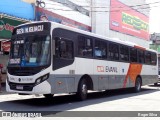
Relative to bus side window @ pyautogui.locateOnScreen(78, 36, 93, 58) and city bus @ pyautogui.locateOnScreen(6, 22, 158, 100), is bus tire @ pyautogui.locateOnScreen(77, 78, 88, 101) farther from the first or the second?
bus side window @ pyautogui.locateOnScreen(78, 36, 93, 58)

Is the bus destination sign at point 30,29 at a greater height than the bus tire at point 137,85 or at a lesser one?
greater

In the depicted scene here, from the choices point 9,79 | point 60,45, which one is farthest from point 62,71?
point 9,79

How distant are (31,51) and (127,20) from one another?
124 ft

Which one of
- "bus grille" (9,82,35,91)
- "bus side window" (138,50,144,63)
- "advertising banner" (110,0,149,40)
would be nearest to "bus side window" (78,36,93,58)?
"bus grille" (9,82,35,91)

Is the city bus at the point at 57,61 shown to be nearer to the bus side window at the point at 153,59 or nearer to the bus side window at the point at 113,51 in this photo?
the bus side window at the point at 113,51

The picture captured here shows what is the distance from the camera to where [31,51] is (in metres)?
11.5

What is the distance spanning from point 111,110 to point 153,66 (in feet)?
43.0

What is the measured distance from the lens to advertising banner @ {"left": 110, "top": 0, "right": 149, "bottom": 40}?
139 feet

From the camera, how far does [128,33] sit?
47.7m

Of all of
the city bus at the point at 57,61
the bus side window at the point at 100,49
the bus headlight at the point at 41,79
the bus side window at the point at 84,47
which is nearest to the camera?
the bus headlight at the point at 41,79

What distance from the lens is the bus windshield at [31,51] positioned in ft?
36.9

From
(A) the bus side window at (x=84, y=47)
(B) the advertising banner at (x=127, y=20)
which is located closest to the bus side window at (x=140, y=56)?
(A) the bus side window at (x=84, y=47)

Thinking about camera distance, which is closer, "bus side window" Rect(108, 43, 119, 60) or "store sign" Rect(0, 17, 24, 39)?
"bus side window" Rect(108, 43, 119, 60)

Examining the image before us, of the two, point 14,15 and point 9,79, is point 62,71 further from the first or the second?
point 14,15
